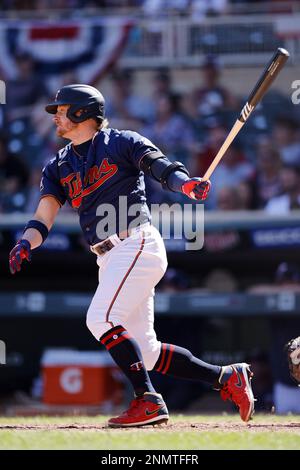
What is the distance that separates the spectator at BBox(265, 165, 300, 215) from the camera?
26.8 feet

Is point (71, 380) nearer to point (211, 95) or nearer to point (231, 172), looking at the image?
point (231, 172)

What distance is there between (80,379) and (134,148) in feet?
14.6

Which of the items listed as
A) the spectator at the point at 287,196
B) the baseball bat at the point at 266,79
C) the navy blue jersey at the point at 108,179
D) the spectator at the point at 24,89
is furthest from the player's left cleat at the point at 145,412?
the spectator at the point at 24,89

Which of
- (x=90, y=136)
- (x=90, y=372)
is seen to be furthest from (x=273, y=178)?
(x=90, y=136)

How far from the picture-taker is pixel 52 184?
4.62 m

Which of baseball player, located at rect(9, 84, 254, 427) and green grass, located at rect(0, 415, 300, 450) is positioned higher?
baseball player, located at rect(9, 84, 254, 427)

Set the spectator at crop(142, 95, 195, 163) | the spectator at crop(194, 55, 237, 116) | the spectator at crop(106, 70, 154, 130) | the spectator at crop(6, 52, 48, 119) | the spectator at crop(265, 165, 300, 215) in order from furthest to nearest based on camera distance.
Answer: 1. the spectator at crop(6, 52, 48, 119)
2. the spectator at crop(106, 70, 154, 130)
3. the spectator at crop(194, 55, 237, 116)
4. the spectator at crop(142, 95, 195, 163)
5. the spectator at crop(265, 165, 300, 215)

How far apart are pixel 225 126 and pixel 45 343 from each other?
104 inches

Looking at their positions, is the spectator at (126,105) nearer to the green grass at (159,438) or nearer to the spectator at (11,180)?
the spectator at (11,180)

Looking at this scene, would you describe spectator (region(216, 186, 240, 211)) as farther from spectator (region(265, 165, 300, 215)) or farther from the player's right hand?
the player's right hand

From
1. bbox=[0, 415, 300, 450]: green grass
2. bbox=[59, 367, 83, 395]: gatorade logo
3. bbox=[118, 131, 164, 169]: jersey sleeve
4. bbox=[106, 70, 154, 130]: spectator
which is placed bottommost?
bbox=[59, 367, 83, 395]: gatorade logo

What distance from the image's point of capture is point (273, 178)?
8523mm

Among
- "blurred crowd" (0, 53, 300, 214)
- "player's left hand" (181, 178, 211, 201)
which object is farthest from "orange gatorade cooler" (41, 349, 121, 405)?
"player's left hand" (181, 178, 211, 201)

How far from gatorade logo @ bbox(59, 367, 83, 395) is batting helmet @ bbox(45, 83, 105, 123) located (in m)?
4.31
